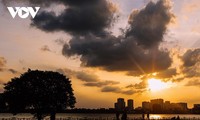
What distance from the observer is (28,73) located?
77250 mm

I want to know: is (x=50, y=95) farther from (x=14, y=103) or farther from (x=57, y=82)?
(x=14, y=103)

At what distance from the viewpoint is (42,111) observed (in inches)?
3036

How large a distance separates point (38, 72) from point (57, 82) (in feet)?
15.9

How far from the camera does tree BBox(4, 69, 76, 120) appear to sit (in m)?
74.8

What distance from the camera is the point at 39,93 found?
74438mm

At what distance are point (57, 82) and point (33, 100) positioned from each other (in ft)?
21.5

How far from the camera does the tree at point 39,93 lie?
74750 millimetres

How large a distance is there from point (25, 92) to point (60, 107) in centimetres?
837

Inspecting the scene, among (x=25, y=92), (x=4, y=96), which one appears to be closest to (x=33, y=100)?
(x=25, y=92)

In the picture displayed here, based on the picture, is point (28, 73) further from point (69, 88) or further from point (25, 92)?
point (69, 88)

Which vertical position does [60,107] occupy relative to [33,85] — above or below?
below

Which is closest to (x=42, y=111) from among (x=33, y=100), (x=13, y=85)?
(x=33, y=100)

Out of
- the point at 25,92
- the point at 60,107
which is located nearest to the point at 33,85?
the point at 25,92

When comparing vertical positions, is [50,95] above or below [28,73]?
below
